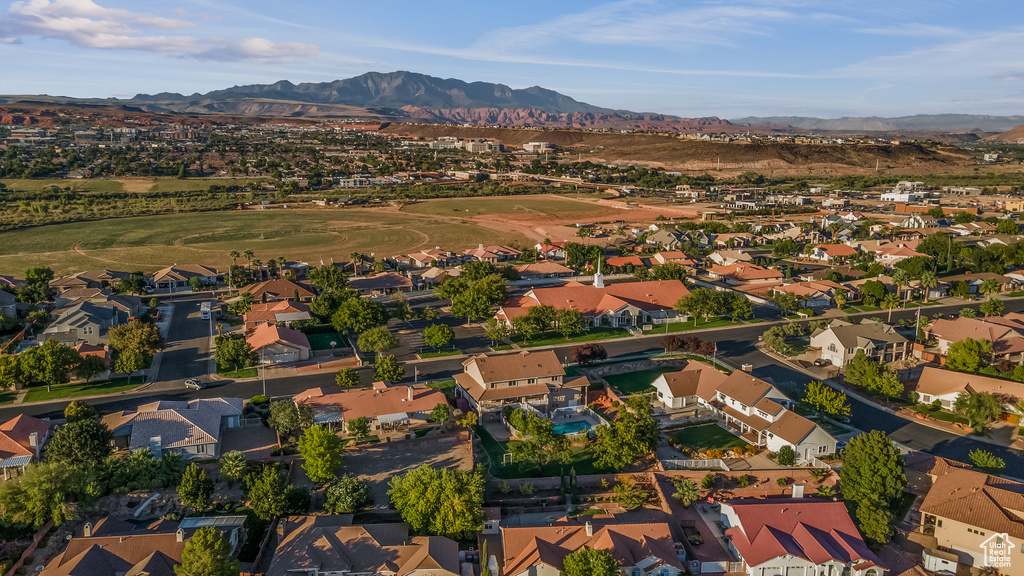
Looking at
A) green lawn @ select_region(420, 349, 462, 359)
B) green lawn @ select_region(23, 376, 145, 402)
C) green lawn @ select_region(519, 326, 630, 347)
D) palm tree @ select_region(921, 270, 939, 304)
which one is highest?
palm tree @ select_region(921, 270, 939, 304)

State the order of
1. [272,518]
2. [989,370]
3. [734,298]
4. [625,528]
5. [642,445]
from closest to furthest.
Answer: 1. [625,528]
2. [272,518]
3. [642,445]
4. [989,370]
5. [734,298]

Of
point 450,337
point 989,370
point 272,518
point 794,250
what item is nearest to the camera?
point 272,518

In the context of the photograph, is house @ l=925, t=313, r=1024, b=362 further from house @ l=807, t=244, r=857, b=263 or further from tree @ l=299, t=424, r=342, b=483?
tree @ l=299, t=424, r=342, b=483

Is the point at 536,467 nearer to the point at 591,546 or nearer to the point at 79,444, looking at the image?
the point at 591,546

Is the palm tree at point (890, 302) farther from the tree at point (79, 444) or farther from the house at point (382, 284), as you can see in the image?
the tree at point (79, 444)

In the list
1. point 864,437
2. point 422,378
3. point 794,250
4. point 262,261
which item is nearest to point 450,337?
point 422,378

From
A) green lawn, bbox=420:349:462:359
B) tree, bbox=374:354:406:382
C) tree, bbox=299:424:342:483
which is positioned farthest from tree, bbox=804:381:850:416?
tree, bbox=299:424:342:483

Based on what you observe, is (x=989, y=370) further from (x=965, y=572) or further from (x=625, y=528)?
(x=625, y=528)
